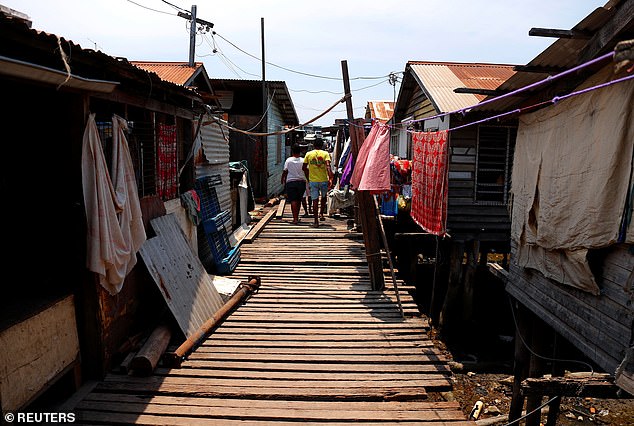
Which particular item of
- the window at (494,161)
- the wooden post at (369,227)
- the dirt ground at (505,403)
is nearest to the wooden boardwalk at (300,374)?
the wooden post at (369,227)

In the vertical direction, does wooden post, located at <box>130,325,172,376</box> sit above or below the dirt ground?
above

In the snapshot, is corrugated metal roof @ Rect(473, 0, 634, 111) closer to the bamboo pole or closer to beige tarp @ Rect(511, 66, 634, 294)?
beige tarp @ Rect(511, 66, 634, 294)

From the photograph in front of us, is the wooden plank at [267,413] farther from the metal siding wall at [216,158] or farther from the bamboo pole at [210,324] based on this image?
the metal siding wall at [216,158]

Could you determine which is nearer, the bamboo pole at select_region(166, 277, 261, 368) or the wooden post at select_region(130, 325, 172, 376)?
the wooden post at select_region(130, 325, 172, 376)

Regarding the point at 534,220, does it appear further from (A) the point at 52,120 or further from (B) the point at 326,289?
(A) the point at 52,120

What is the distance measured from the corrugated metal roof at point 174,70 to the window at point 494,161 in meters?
6.54

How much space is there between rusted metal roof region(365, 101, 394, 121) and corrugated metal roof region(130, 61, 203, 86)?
10121 mm

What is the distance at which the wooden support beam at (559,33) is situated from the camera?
12.5 ft

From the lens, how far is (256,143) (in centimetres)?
1828

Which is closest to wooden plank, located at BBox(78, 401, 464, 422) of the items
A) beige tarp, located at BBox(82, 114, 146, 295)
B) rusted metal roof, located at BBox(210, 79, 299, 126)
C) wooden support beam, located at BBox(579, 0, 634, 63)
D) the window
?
beige tarp, located at BBox(82, 114, 146, 295)

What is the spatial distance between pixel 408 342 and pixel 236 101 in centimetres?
1552

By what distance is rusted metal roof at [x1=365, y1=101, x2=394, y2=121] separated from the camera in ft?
61.5

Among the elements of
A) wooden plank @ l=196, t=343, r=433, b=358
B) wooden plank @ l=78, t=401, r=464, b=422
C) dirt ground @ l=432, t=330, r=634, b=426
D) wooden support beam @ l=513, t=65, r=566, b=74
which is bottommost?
dirt ground @ l=432, t=330, r=634, b=426

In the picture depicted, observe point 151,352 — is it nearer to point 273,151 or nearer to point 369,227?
point 369,227
